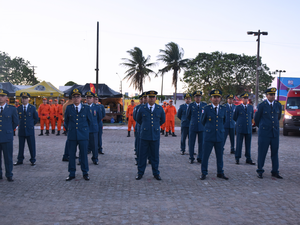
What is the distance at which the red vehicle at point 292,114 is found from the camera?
15.3 m

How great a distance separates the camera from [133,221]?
379 cm

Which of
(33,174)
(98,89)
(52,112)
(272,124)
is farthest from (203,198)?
(98,89)

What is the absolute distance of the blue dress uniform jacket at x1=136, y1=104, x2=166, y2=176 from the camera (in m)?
6.13

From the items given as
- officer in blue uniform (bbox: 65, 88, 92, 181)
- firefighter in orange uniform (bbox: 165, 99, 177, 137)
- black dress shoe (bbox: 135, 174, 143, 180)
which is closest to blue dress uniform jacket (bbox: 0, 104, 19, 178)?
officer in blue uniform (bbox: 65, 88, 92, 181)

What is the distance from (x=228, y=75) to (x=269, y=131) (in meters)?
27.4

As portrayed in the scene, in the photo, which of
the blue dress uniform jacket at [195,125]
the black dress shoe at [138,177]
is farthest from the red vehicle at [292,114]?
the black dress shoe at [138,177]

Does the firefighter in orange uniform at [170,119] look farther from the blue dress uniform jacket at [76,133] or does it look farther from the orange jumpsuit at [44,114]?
the blue dress uniform jacket at [76,133]

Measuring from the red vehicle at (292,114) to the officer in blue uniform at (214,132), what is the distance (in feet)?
36.3

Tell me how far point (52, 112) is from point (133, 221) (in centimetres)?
1362

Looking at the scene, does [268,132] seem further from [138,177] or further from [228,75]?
[228,75]


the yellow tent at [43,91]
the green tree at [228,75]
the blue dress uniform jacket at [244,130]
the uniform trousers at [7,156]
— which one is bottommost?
the uniform trousers at [7,156]

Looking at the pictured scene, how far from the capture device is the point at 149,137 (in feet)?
20.1

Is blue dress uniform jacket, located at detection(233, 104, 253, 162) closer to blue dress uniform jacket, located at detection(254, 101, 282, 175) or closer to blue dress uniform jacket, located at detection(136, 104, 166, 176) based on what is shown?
blue dress uniform jacket, located at detection(254, 101, 282, 175)

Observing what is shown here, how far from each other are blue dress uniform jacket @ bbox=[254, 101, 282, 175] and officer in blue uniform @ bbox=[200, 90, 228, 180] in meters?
0.97
